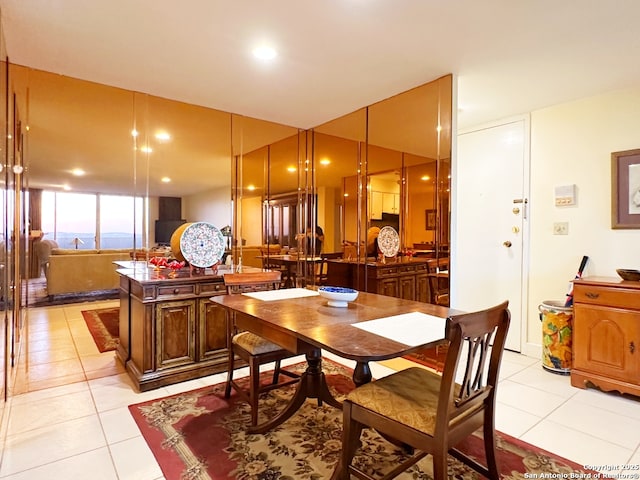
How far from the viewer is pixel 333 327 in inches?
62.5

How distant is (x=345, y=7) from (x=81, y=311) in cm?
511

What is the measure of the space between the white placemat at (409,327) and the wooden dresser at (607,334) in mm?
1691

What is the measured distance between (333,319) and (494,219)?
8.71ft

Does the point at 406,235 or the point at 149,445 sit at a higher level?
the point at 406,235

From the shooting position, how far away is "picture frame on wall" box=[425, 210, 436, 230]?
3039 millimetres

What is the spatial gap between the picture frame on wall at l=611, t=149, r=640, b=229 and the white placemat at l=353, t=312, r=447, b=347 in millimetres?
2202

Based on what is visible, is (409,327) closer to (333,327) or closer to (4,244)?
(333,327)

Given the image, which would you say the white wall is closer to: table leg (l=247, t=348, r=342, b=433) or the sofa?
table leg (l=247, t=348, r=342, b=433)

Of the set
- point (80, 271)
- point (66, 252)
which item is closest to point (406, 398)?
point (66, 252)

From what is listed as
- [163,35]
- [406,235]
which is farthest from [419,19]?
[406,235]

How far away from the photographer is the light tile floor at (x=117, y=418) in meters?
1.77

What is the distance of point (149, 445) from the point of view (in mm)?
1899

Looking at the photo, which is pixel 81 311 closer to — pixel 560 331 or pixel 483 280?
pixel 483 280

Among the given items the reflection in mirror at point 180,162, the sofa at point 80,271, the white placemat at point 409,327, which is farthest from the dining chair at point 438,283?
the sofa at point 80,271
